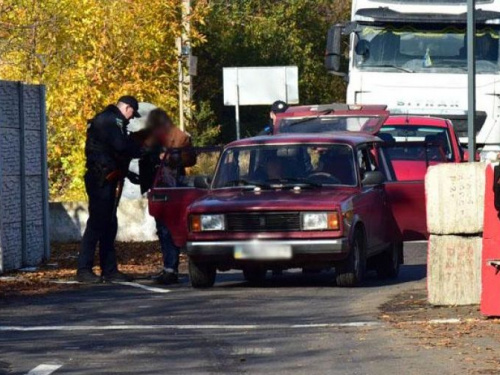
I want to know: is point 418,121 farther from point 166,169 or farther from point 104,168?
point 104,168

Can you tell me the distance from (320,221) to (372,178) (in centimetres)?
108

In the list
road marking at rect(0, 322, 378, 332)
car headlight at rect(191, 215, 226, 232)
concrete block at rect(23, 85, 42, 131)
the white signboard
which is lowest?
road marking at rect(0, 322, 378, 332)

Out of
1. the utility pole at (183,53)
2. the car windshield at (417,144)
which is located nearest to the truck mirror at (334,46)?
the car windshield at (417,144)

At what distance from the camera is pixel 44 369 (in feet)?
33.3

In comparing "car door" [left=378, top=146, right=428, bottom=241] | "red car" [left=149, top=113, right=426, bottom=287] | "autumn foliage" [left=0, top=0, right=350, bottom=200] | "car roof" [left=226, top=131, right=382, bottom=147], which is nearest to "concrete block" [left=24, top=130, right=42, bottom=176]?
"red car" [left=149, top=113, right=426, bottom=287]

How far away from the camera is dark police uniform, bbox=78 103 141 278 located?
16844 mm

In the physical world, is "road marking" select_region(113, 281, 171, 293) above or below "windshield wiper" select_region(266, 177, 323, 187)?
below

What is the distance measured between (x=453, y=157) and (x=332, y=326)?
1031cm

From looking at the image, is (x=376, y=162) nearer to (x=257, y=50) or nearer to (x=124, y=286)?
(x=124, y=286)

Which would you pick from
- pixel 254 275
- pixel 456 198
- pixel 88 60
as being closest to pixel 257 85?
pixel 88 60

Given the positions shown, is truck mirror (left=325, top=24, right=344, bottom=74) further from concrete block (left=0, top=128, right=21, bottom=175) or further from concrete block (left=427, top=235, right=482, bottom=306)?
concrete block (left=427, top=235, right=482, bottom=306)

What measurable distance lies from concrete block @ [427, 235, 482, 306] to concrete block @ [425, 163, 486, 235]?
0.34 feet

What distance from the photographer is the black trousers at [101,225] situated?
16.9m

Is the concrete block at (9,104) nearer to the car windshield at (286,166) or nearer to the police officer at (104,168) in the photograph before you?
the police officer at (104,168)
